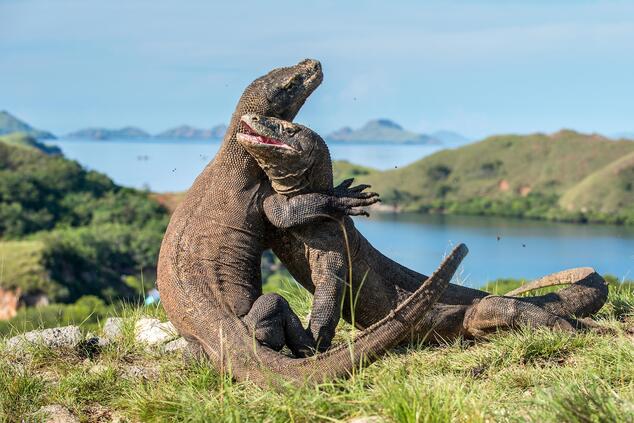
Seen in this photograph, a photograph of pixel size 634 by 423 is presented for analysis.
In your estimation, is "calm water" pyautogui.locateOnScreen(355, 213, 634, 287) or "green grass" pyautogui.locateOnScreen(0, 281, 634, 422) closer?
"green grass" pyautogui.locateOnScreen(0, 281, 634, 422)

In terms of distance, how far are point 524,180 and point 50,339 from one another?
6982 inches

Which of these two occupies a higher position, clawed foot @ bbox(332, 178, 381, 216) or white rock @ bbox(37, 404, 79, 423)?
clawed foot @ bbox(332, 178, 381, 216)

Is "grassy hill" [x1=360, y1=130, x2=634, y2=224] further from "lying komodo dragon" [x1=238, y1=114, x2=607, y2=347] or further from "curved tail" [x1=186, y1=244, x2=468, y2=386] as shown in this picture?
"curved tail" [x1=186, y1=244, x2=468, y2=386]

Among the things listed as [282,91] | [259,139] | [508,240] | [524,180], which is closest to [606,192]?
[524,180]

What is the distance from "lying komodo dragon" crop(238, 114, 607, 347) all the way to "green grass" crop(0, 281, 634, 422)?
0.28 meters

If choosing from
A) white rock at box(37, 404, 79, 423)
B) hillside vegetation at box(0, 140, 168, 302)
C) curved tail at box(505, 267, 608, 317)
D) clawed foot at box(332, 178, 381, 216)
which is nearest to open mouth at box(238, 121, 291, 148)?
clawed foot at box(332, 178, 381, 216)

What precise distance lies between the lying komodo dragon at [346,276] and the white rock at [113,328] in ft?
9.78

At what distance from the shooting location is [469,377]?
25.3ft

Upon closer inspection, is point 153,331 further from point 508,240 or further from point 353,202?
point 508,240

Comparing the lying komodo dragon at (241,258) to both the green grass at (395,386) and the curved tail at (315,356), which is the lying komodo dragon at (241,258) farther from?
the green grass at (395,386)

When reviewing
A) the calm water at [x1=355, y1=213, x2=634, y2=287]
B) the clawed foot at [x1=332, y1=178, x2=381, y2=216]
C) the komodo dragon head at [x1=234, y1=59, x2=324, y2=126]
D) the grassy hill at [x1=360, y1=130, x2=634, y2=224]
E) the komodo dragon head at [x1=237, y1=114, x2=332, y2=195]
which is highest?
the komodo dragon head at [x1=234, y1=59, x2=324, y2=126]

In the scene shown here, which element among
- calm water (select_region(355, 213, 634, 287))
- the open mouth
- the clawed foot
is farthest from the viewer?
calm water (select_region(355, 213, 634, 287))

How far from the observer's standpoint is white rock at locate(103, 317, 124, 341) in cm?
1084

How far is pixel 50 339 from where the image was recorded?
32.5ft
